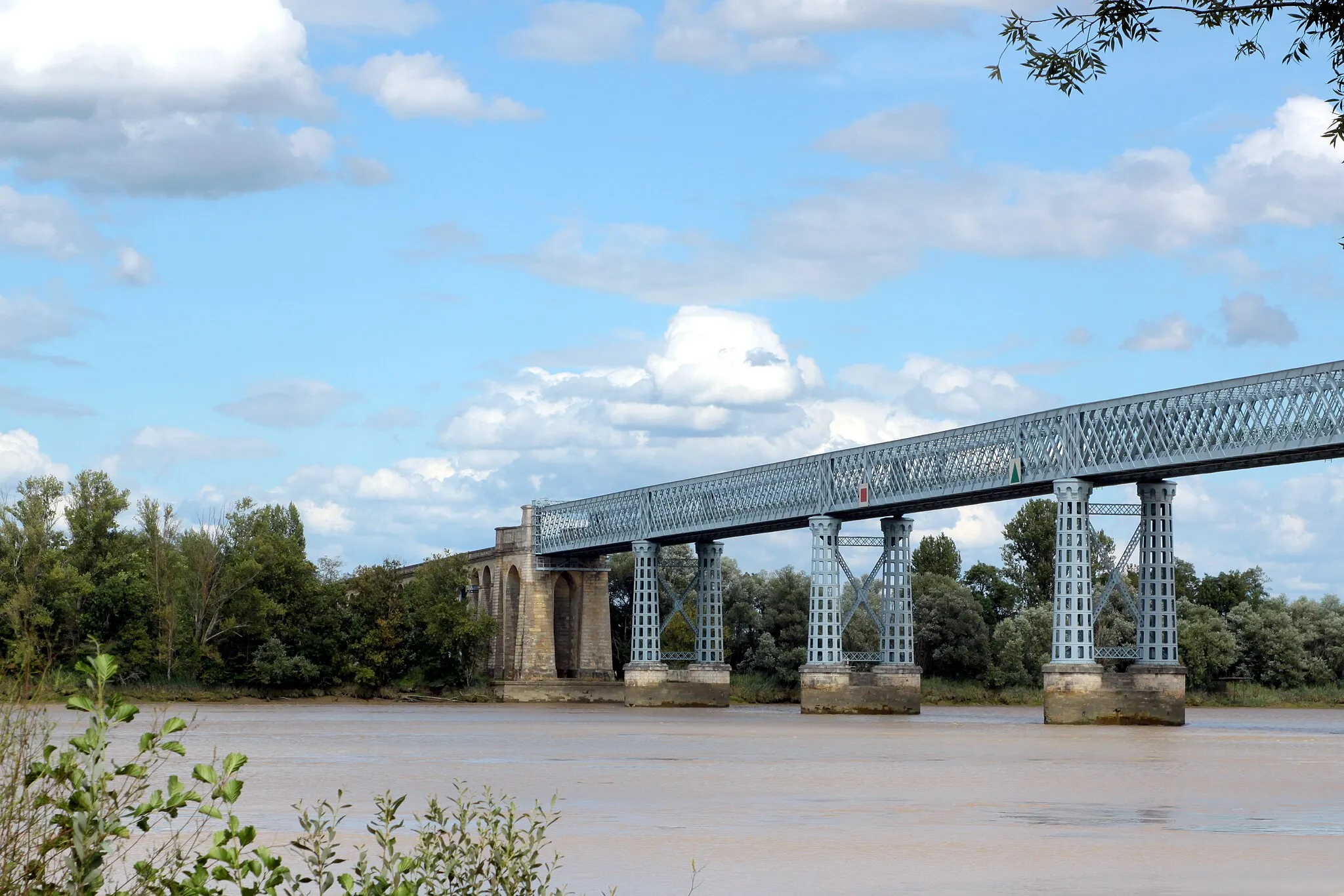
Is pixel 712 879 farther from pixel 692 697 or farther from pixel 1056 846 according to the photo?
pixel 692 697

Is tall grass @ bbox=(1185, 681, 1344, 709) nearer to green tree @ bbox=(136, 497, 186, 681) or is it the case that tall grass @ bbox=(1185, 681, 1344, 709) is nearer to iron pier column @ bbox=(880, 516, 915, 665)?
iron pier column @ bbox=(880, 516, 915, 665)

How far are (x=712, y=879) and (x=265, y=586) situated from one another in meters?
96.8

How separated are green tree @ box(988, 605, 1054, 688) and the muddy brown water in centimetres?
4360

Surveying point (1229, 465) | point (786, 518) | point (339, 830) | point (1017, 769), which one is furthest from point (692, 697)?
point (339, 830)

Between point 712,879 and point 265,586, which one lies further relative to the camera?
point 265,586

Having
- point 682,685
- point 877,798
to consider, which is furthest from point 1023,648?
point 877,798

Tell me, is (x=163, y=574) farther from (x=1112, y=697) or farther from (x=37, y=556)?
(x=1112, y=697)

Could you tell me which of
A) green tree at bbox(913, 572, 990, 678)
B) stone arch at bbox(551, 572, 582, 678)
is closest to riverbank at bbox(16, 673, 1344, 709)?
green tree at bbox(913, 572, 990, 678)

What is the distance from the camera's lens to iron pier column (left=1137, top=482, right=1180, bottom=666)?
78.9 meters

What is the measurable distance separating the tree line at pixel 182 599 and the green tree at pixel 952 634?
3483 cm

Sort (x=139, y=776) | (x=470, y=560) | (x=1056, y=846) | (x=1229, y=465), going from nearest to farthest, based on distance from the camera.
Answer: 1. (x=139, y=776)
2. (x=1056, y=846)
3. (x=1229, y=465)
4. (x=470, y=560)

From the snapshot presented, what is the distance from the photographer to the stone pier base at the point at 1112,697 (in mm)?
75062

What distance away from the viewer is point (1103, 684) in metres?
76.2

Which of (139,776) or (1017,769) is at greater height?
(139,776)
